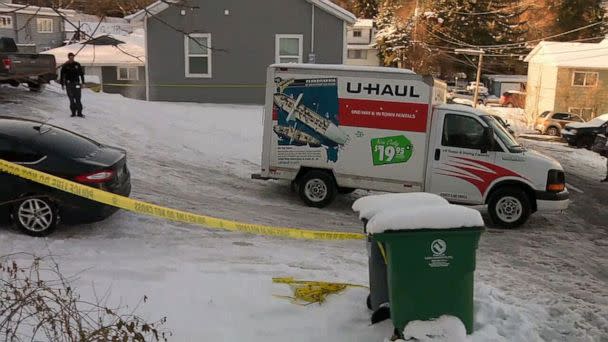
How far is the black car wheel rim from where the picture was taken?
7.18 metres

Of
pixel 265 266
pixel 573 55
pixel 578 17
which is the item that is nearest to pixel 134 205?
pixel 265 266

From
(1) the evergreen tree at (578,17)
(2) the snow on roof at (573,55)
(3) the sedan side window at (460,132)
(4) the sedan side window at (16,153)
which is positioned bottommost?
(4) the sedan side window at (16,153)

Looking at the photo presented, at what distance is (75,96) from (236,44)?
30.4ft

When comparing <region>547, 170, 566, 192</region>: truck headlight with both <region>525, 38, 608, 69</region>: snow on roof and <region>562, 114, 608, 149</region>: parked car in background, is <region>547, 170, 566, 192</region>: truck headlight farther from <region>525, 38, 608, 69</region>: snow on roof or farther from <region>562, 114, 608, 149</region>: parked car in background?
<region>525, 38, 608, 69</region>: snow on roof

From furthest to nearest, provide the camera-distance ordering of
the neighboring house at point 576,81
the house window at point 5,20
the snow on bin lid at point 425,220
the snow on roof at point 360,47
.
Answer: the snow on roof at point 360,47
the neighboring house at point 576,81
the house window at point 5,20
the snow on bin lid at point 425,220

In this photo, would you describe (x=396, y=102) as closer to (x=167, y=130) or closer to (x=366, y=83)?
(x=366, y=83)

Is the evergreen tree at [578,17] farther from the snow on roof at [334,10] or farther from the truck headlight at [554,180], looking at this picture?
the truck headlight at [554,180]

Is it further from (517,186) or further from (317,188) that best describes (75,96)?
(517,186)

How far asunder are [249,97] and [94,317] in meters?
19.6

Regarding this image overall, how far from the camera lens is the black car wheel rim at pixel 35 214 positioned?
7176mm

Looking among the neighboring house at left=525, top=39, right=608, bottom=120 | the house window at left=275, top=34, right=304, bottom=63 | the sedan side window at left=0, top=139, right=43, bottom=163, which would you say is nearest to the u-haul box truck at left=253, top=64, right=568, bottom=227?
the sedan side window at left=0, top=139, right=43, bottom=163

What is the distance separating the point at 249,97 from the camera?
79.6 feet

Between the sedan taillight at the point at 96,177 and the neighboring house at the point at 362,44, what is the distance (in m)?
62.4

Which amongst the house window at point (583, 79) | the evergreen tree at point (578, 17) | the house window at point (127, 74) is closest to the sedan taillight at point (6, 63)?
the house window at point (127, 74)
